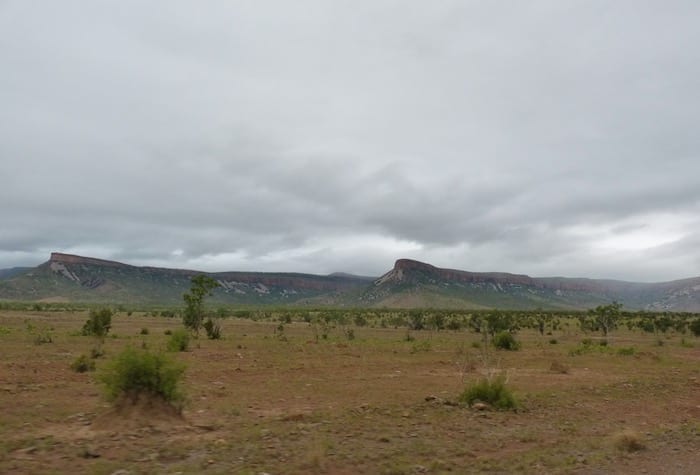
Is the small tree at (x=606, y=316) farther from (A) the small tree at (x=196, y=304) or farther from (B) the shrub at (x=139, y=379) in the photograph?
(B) the shrub at (x=139, y=379)

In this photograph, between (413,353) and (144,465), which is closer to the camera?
(144,465)

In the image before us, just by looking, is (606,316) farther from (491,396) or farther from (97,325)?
(491,396)

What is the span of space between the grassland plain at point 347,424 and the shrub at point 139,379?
429 millimetres

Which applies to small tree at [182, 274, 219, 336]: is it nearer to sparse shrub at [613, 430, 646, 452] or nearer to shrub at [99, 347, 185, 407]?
shrub at [99, 347, 185, 407]

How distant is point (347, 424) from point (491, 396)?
16.0 ft

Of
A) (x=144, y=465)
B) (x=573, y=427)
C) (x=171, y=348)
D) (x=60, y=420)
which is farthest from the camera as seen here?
(x=171, y=348)

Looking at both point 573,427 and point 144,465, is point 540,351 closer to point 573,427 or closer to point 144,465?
point 573,427

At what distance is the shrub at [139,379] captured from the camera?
1271cm

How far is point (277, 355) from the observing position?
29859mm

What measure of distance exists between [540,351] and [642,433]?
79.1ft

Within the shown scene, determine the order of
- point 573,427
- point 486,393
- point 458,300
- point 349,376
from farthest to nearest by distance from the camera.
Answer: point 458,300 < point 349,376 < point 486,393 < point 573,427

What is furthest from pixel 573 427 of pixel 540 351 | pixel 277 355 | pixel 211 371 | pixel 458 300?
pixel 458 300

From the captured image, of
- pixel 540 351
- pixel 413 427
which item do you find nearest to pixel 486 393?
pixel 413 427

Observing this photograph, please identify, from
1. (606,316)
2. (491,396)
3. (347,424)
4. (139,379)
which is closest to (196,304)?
(491,396)
